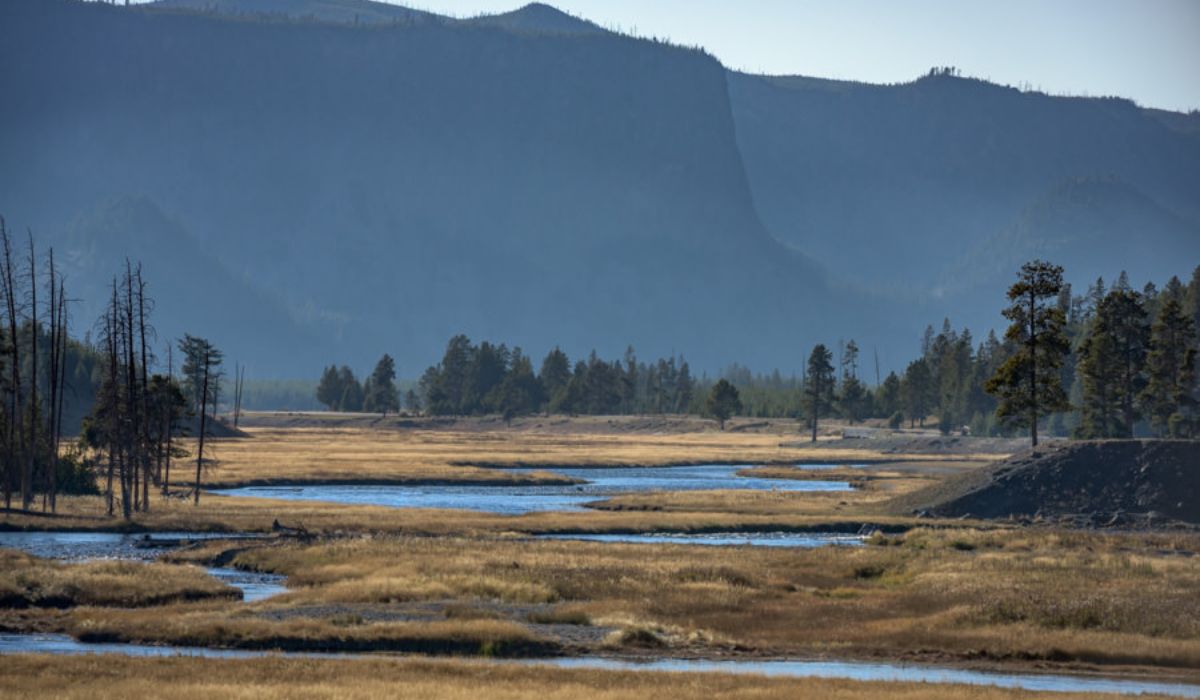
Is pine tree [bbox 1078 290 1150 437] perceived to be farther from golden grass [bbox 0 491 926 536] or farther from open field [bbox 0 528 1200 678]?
open field [bbox 0 528 1200 678]

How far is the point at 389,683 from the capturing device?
38.9 metres

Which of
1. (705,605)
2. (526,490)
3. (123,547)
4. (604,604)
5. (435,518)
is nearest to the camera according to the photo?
(604,604)

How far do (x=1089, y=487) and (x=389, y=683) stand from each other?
63263 mm

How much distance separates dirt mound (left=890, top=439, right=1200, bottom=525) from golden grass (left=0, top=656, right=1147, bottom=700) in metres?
51.9

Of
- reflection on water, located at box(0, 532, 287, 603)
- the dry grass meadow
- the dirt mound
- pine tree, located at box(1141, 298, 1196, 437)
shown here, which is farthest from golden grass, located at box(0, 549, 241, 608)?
pine tree, located at box(1141, 298, 1196, 437)

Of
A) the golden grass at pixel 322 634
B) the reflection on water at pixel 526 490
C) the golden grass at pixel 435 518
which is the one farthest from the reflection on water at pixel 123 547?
the reflection on water at pixel 526 490

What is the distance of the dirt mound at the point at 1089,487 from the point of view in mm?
87625

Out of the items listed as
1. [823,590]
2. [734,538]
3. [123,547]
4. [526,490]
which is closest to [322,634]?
[823,590]

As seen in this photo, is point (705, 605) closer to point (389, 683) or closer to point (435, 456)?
point (389, 683)

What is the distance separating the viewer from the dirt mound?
87625 millimetres

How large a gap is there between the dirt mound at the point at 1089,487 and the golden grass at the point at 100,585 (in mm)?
51645

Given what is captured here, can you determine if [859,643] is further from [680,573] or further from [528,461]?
[528,461]

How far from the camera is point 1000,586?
56.2m

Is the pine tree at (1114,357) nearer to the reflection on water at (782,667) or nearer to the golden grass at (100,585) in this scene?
the reflection on water at (782,667)
